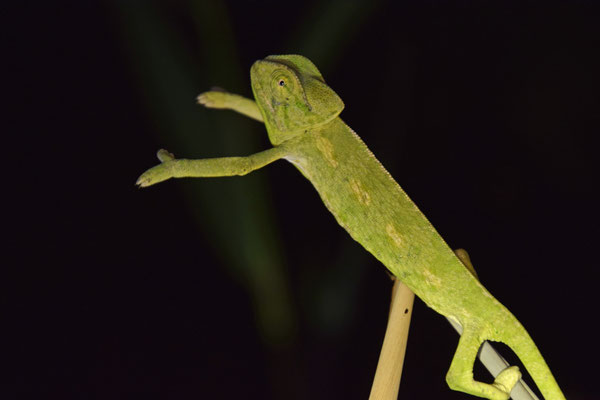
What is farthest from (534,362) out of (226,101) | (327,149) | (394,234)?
(226,101)

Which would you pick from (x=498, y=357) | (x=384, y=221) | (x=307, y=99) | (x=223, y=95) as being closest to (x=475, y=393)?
(x=498, y=357)

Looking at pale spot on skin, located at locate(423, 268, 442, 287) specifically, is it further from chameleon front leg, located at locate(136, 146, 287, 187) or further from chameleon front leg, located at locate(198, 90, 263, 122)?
chameleon front leg, located at locate(198, 90, 263, 122)

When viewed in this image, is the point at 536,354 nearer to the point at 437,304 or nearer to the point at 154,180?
the point at 437,304

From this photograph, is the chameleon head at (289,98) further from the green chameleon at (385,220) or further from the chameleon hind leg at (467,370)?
the chameleon hind leg at (467,370)

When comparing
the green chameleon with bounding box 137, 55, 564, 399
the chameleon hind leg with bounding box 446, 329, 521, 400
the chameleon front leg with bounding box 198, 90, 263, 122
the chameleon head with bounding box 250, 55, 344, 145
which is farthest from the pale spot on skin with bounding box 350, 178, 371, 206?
the chameleon front leg with bounding box 198, 90, 263, 122

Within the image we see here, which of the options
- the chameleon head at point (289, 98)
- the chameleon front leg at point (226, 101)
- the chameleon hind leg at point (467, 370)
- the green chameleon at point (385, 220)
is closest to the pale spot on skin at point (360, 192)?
the green chameleon at point (385, 220)

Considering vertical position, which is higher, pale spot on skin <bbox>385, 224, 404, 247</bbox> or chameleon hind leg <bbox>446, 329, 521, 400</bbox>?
pale spot on skin <bbox>385, 224, 404, 247</bbox>

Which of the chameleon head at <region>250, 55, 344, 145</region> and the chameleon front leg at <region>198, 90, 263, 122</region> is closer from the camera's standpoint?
the chameleon head at <region>250, 55, 344, 145</region>
